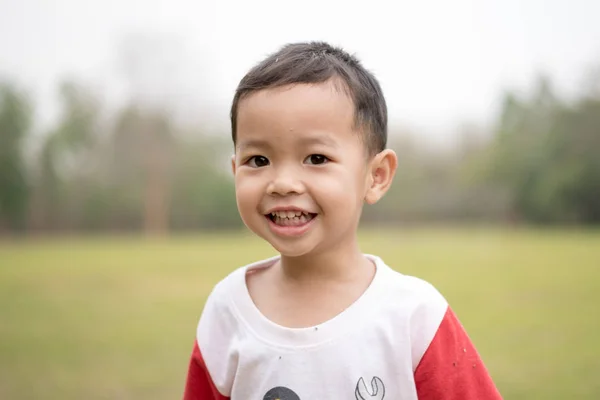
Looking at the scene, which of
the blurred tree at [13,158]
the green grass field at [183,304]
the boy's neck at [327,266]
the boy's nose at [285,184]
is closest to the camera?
the boy's nose at [285,184]

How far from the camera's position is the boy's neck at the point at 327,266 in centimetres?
101

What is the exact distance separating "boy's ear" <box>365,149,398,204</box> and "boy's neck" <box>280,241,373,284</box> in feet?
0.28

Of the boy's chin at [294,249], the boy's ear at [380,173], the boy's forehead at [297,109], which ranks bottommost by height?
the boy's chin at [294,249]

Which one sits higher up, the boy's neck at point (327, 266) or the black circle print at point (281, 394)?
the boy's neck at point (327, 266)

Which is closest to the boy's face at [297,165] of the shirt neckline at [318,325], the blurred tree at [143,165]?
the shirt neckline at [318,325]

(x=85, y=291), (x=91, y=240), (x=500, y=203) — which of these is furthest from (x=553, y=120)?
(x=91, y=240)

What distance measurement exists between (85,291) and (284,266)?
356 cm

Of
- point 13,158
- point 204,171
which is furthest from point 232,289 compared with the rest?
point 204,171

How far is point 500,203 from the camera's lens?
16.4 feet

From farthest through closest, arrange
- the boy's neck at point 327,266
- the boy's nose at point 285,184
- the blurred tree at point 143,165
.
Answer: the blurred tree at point 143,165 < the boy's neck at point 327,266 < the boy's nose at point 285,184

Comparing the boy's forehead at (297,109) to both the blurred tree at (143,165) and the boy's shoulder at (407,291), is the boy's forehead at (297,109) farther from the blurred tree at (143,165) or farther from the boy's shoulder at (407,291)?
the blurred tree at (143,165)

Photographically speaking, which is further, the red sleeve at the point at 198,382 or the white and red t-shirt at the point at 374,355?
the red sleeve at the point at 198,382

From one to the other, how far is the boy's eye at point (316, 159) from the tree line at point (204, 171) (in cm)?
354

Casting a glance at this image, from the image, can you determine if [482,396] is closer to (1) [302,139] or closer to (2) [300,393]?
(2) [300,393]
